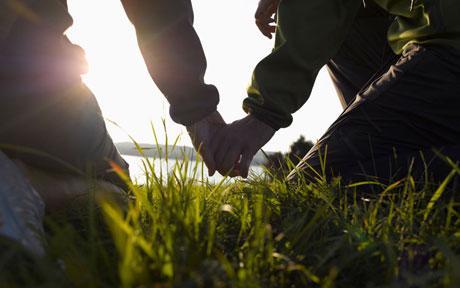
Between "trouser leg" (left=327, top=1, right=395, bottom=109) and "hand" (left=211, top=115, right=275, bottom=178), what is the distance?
0.61m

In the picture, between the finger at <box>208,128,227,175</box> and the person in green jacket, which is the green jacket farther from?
the finger at <box>208,128,227,175</box>

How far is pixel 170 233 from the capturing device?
1.02m

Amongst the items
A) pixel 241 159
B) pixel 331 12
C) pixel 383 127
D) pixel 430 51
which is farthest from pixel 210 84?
pixel 430 51

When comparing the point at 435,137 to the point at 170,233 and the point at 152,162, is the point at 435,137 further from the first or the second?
the point at 170,233

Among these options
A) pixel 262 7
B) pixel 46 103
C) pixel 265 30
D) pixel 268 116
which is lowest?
pixel 268 116

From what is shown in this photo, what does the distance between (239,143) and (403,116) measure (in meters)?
0.80

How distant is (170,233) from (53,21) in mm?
1552

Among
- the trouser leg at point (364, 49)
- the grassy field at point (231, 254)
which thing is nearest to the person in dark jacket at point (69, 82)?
the grassy field at point (231, 254)

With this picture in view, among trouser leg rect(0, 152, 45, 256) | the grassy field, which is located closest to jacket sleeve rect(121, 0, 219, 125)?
the grassy field

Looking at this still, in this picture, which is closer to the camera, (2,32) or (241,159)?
(2,32)

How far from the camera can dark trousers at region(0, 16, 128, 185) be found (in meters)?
1.95

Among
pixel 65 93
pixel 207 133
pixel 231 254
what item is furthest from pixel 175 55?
pixel 231 254

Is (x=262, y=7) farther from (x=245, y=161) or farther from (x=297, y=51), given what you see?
(x=245, y=161)

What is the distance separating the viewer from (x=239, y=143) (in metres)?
2.44
